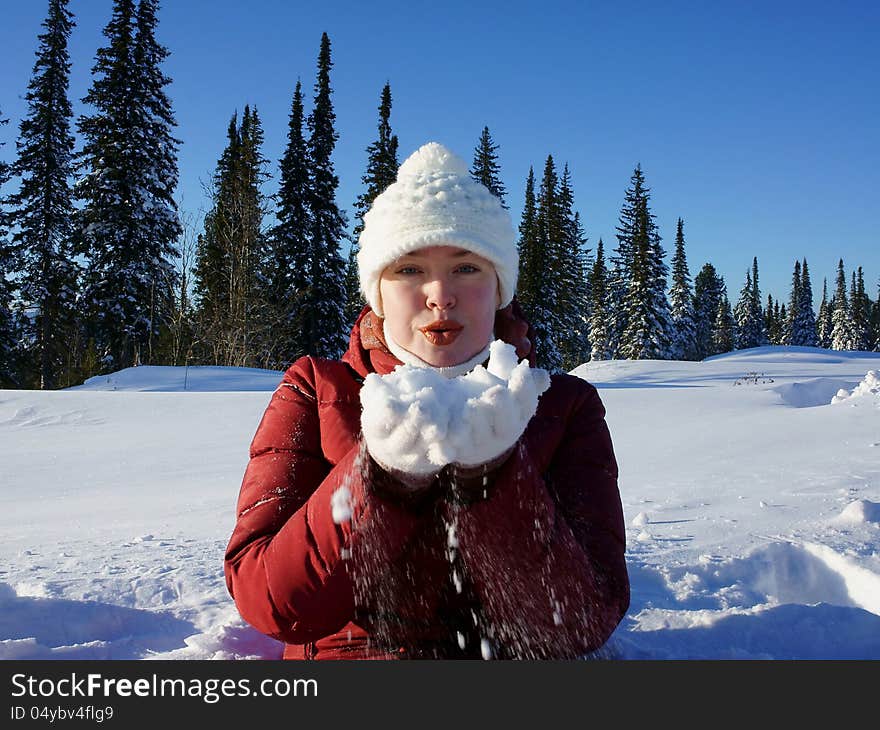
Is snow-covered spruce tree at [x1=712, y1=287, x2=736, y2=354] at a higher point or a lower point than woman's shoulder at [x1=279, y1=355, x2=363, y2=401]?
higher

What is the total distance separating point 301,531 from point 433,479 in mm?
407

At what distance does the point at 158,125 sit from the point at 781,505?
2508 centimetres

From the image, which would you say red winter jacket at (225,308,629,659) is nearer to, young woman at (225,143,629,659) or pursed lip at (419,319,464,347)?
young woman at (225,143,629,659)

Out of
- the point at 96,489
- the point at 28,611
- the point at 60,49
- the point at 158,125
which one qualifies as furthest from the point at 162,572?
the point at 60,49

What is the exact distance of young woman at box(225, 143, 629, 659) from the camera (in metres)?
1.10

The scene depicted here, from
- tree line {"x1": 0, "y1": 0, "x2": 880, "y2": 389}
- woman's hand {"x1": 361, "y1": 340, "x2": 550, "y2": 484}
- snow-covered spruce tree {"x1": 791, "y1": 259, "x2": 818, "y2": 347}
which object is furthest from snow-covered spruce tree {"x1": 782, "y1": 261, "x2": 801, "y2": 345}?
woman's hand {"x1": 361, "y1": 340, "x2": 550, "y2": 484}

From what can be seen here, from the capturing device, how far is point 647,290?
37.3 meters

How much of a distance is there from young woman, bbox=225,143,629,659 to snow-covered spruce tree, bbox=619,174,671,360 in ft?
123

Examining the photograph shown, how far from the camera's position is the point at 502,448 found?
3.66ft

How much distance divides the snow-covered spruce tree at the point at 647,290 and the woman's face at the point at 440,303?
3775 centimetres

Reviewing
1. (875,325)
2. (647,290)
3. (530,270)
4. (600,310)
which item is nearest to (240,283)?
(530,270)

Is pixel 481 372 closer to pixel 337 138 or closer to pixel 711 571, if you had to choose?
pixel 711 571

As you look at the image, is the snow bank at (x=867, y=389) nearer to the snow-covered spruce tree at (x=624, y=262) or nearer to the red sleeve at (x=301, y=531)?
the red sleeve at (x=301, y=531)

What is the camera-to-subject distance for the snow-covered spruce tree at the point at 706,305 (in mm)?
60344
